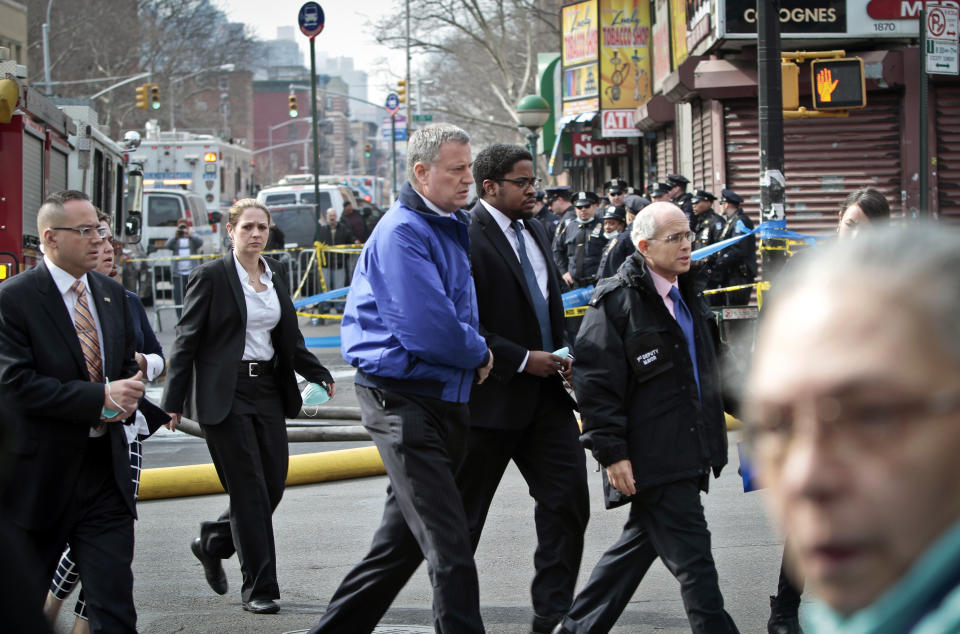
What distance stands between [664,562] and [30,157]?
30.7ft

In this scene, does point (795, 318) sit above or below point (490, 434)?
above

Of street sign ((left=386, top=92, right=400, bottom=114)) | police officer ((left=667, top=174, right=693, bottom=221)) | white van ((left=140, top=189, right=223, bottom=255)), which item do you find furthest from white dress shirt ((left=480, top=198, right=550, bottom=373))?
street sign ((left=386, top=92, right=400, bottom=114))

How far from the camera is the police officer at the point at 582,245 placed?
17.8m

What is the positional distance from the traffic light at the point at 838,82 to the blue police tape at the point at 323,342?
7.63 meters

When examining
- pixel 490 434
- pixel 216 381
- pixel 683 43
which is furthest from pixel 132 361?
pixel 683 43

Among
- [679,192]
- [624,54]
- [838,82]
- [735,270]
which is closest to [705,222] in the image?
[735,270]

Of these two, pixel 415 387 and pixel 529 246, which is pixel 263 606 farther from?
pixel 529 246

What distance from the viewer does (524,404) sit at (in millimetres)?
5332

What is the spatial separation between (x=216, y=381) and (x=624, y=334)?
2.23 metres

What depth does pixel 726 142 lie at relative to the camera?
19.5 meters

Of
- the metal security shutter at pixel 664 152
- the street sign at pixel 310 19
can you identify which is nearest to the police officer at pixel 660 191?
the metal security shutter at pixel 664 152

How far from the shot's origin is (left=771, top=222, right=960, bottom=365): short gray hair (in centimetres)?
93

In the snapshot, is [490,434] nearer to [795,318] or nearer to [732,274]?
[795,318]

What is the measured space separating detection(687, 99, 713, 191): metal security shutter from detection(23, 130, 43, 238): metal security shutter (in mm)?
11120
